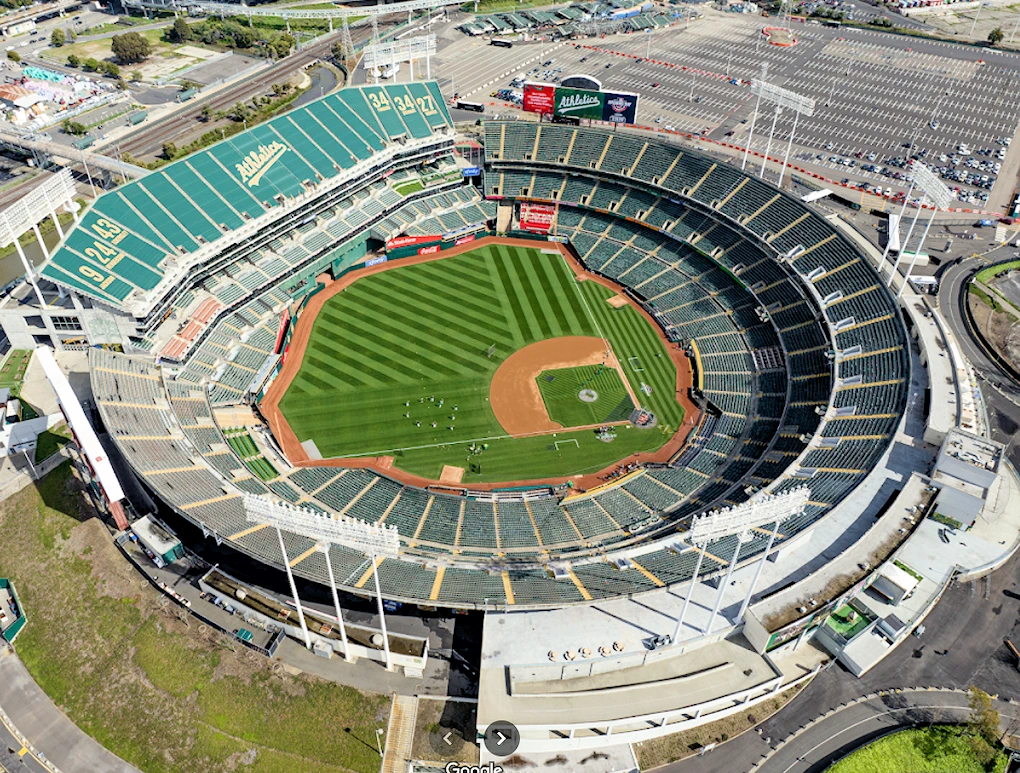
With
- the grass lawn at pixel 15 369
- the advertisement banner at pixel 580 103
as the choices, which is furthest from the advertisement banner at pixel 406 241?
the grass lawn at pixel 15 369

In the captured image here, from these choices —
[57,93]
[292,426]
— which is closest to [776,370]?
[292,426]

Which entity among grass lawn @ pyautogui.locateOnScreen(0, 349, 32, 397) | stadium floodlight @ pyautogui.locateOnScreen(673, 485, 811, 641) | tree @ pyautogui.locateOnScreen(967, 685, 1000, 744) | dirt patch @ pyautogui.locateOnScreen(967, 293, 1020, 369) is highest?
stadium floodlight @ pyautogui.locateOnScreen(673, 485, 811, 641)

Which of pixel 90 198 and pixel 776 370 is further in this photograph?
pixel 90 198

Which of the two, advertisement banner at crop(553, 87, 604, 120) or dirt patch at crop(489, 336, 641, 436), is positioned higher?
advertisement banner at crop(553, 87, 604, 120)

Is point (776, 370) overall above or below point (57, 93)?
below

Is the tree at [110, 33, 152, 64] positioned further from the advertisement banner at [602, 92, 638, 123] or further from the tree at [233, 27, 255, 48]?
the advertisement banner at [602, 92, 638, 123]

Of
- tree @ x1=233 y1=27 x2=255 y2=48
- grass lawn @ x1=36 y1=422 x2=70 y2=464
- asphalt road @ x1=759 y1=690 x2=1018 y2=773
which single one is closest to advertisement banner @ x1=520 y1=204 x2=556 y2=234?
grass lawn @ x1=36 y1=422 x2=70 y2=464

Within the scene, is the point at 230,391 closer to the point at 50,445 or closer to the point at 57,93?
the point at 50,445
